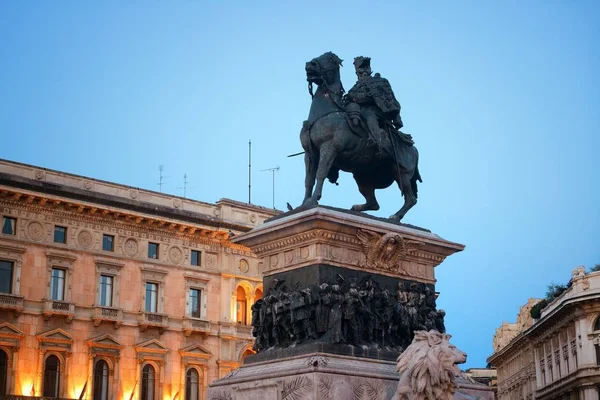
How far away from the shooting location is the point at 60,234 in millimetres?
49500

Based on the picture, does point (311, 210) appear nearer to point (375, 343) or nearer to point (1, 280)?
point (375, 343)

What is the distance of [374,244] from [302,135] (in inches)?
93.0

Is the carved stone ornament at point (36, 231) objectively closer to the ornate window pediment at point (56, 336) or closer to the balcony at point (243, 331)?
the ornate window pediment at point (56, 336)

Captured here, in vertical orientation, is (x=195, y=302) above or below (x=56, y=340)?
above

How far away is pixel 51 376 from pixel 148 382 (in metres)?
5.47

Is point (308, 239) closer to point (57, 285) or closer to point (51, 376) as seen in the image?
point (51, 376)

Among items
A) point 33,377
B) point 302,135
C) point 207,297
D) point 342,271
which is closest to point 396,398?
point 342,271

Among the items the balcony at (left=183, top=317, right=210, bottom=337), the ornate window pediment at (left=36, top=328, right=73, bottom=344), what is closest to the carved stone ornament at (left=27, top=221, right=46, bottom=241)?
the ornate window pediment at (left=36, top=328, right=73, bottom=344)

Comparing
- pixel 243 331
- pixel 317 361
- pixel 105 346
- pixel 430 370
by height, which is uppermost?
pixel 243 331

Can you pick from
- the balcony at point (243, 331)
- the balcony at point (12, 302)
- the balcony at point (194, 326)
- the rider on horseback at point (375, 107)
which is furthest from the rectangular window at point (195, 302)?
the rider on horseback at point (375, 107)

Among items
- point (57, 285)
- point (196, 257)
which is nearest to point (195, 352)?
point (196, 257)

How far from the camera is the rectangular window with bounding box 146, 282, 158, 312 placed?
51.9 meters

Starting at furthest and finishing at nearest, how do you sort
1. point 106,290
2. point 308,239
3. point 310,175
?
point 106,290
point 310,175
point 308,239

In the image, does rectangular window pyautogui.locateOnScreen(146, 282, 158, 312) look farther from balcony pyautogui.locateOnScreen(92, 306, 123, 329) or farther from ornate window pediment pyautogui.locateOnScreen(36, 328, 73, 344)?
ornate window pediment pyautogui.locateOnScreen(36, 328, 73, 344)
